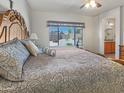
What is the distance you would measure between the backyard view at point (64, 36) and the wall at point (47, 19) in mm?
273

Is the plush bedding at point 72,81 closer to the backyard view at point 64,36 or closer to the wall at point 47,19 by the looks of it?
the wall at point 47,19

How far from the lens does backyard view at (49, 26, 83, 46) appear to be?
689 cm

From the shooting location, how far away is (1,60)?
117 cm

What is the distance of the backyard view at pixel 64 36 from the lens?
6887 mm

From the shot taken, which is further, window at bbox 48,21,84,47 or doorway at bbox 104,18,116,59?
doorway at bbox 104,18,116,59

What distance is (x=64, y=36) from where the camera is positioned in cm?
711

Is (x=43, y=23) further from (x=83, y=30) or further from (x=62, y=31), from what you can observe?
(x=83, y=30)

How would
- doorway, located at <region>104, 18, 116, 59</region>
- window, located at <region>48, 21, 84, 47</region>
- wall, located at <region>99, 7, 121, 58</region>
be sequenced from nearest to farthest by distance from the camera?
wall, located at <region>99, 7, 121, 58</region> < window, located at <region>48, 21, 84, 47</region> < doorway, located at <region>104, 18, 116, 59</region>

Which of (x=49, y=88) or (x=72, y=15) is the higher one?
(x=72, y=15)

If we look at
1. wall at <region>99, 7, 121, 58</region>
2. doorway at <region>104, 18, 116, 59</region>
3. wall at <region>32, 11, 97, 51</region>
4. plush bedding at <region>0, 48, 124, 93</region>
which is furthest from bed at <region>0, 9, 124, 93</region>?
doorway at <region>104, 18, 116, 59</region>

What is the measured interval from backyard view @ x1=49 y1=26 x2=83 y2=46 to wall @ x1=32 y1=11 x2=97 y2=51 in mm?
273

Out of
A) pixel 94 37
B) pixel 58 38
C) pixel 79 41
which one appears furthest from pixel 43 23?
pixel 94 37

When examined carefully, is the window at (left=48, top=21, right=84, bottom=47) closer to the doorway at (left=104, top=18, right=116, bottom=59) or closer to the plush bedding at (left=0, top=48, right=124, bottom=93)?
the doorway at (left=104, top=18, right=116, bottom=59)

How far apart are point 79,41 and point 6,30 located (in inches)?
216
